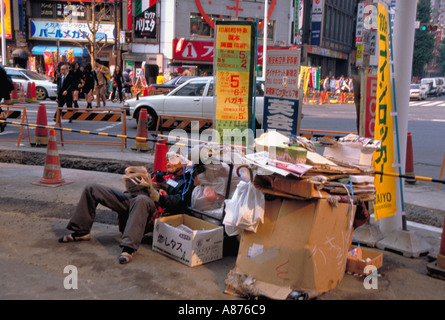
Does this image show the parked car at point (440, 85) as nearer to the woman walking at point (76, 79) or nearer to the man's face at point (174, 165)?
the woman walking at point (76, 79)

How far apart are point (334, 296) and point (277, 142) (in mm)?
1437

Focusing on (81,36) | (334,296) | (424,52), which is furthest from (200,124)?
(424,52)

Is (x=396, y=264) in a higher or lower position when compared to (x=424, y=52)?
lower

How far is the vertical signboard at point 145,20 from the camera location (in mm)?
36594

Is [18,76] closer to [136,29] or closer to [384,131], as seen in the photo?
[136,29]

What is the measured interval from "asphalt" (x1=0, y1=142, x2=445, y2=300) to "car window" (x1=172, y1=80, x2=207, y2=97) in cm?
840

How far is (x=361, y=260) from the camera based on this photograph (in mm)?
4492

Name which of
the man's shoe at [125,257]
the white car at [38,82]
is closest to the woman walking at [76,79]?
the white car at [38,82]

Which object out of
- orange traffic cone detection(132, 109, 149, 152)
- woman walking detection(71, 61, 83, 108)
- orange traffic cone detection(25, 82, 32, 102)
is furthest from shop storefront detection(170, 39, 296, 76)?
orange traffic cone detection(132, 109, 149, 152)

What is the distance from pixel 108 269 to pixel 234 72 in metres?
3.80

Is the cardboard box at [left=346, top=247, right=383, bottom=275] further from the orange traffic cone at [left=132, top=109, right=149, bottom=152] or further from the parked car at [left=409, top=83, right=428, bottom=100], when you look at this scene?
the parked car at [left=409, top=83, right=428, bottom=100]

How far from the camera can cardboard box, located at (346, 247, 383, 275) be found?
14.7 ft
